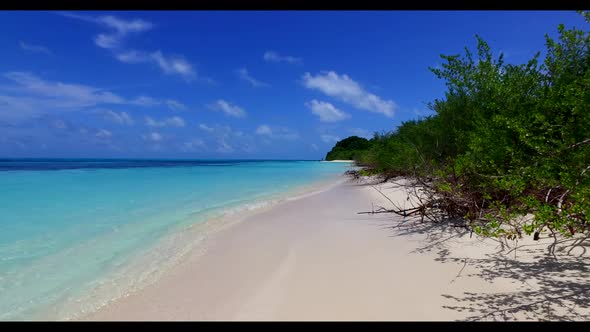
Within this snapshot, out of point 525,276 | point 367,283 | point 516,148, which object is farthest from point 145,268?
point 516,148

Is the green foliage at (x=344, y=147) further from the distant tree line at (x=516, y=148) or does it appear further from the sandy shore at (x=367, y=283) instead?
the sandy shore at (x=367, y=283)

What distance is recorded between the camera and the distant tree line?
344 centimetres

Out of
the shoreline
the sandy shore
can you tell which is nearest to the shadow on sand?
the sandy shore

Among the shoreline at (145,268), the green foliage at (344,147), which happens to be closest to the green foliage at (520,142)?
the shoreline at (145,268)

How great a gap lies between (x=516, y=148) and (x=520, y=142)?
31 centimetres

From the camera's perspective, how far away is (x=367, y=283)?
12.2ft

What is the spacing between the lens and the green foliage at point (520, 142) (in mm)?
3414

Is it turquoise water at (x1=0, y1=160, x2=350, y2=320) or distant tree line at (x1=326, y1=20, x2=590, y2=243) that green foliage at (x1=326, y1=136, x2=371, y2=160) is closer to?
distant tree line at (x1=326, y1=20, x2=590, y2=243)

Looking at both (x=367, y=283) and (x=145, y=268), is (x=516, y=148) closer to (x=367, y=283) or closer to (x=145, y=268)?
(x=367, y=283)

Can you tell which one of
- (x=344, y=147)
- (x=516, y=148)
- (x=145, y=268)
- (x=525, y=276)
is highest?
(x=344, y=147)

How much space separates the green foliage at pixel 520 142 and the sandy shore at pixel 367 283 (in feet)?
1.80
